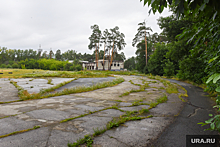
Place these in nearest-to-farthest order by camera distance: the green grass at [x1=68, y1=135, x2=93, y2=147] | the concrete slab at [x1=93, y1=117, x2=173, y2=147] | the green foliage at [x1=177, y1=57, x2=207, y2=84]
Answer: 1. the green grass at [x1=68, y1=135, x2=93, y2=147]
2. the concrete slab at [x1=93, y1=117, x2=173, y2=147]
3. the green foliage at [x1=177, y1=57, x2=207, y2=84]

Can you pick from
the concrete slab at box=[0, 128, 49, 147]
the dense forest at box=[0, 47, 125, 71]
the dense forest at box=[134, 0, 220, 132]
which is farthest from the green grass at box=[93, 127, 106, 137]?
the dense forest at box=[0, 47, 125, 71]

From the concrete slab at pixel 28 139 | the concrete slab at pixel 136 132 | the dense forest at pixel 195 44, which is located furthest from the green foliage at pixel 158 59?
the concrete slab at pixel 28 139

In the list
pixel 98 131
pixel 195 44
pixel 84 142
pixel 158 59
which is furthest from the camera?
pixel 158 59

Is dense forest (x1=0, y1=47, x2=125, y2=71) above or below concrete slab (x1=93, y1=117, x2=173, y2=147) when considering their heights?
above

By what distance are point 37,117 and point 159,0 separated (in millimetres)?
3380

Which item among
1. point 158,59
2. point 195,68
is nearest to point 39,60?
point 158,59

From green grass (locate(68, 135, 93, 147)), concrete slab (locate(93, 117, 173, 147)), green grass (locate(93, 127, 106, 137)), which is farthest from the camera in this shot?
green grass (locate(93, 127, 106, 137))

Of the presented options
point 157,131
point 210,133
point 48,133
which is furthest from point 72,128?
point 210,133

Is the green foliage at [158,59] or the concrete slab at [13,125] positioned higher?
the green foliage at [158,59]

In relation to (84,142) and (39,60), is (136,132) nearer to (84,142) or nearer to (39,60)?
(84,142)

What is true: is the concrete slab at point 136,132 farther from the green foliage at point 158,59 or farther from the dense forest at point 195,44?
the green foliage at point 158,59

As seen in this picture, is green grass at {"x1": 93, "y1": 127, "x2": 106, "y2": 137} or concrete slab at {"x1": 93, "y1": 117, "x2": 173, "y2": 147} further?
green grass at {"x1": 93, "y1": 127, "x2": 106, "y2": 137}

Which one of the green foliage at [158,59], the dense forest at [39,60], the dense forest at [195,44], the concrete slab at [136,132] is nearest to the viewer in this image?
the dense forest at [195,44]

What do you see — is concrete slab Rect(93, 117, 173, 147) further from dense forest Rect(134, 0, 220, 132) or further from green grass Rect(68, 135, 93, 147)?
dense forest Rect(134, 0, 220, 132)
